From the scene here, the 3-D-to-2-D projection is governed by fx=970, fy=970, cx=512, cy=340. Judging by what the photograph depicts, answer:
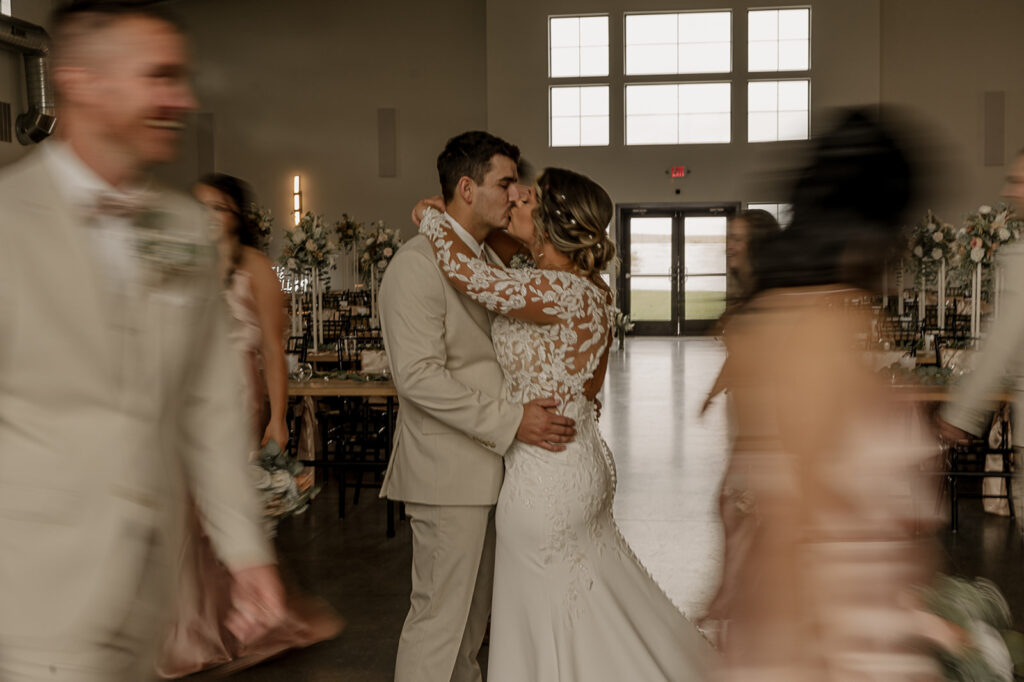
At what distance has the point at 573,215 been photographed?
2.67 m

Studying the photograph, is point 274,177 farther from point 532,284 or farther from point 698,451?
point 532,284

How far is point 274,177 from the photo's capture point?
20.5 meters

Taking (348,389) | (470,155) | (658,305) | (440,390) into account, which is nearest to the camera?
(440,390)

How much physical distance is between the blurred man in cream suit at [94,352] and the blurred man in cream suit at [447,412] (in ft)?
4.27

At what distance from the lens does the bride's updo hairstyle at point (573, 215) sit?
266 cm

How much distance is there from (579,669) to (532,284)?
42.0 inches

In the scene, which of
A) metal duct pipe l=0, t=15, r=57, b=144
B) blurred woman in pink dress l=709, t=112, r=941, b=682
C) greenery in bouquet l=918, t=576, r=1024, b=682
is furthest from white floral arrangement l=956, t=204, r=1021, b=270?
metal duct pipe l=0, t=15, r=57, b=144

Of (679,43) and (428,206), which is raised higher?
(679,43)

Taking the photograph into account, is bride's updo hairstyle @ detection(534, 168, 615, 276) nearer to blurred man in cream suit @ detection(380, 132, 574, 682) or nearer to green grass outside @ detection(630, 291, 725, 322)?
blurred man in cream suit @ detection(380, 132, 574, 682)

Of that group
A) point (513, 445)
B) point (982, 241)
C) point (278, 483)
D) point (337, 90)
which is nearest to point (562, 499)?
point (513, 445)

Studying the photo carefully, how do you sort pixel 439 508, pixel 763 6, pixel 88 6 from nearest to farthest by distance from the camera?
pixel 88 6 < pixel 439 508 < pixel 763 6

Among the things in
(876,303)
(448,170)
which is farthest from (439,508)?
(876,303)

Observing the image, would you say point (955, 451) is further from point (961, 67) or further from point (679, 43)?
point (961, 67)

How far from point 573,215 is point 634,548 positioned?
317cm
